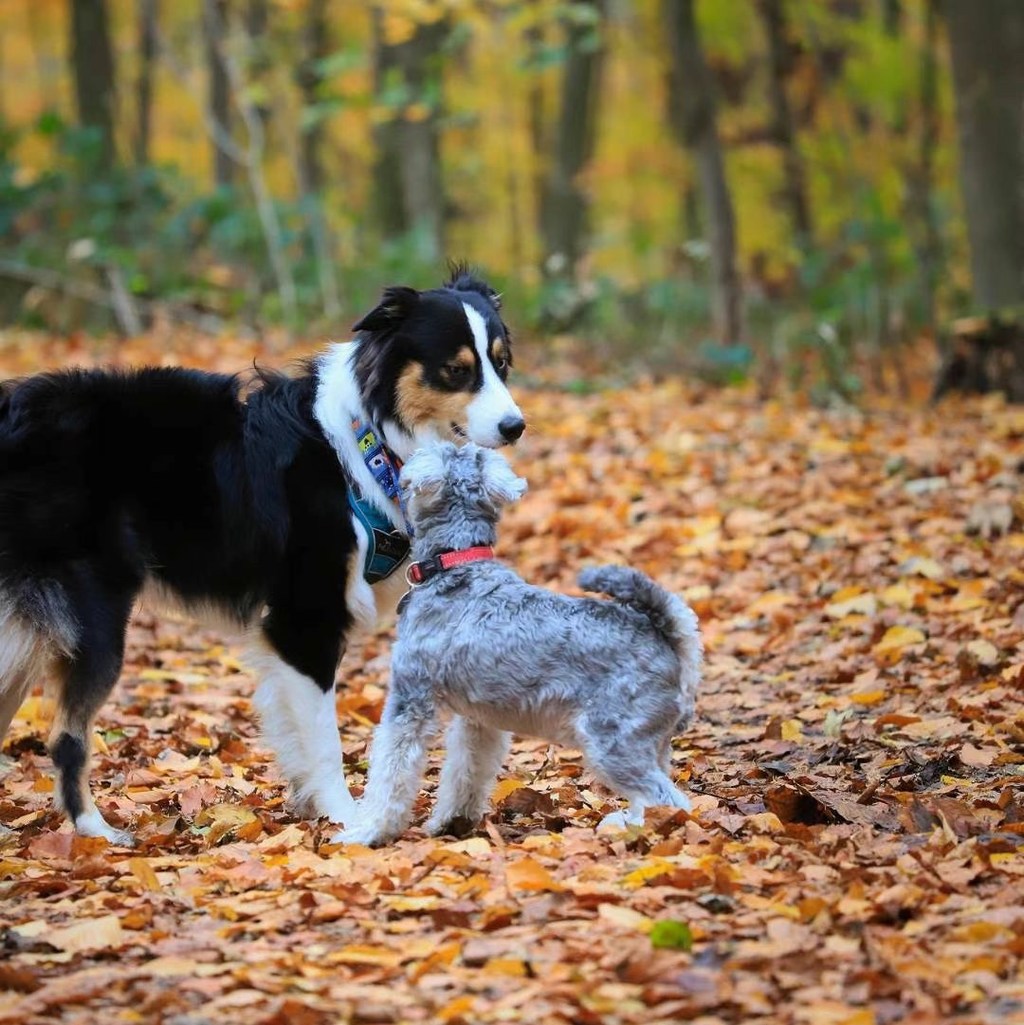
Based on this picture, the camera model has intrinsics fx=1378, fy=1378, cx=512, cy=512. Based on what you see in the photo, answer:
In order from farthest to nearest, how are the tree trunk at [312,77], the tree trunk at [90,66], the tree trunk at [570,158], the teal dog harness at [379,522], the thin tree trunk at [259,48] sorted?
the tree trunk at [570,158]
the tree trunk at [312,77]
the tree trunk at [90,66]
the thin tree trunk at [259,48]
the teal dog harness at [379,522]

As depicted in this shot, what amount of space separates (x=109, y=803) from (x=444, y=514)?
5.89 feet

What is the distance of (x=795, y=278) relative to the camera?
19922 millimetres

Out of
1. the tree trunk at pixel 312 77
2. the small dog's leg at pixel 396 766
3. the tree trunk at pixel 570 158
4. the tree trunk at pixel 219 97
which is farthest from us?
the tree trunk at pixel 219 97

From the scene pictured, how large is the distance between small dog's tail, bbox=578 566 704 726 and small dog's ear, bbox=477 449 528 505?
407 mm

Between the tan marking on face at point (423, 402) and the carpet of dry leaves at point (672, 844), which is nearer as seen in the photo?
the carpet of dry leaves at point (672, 844)

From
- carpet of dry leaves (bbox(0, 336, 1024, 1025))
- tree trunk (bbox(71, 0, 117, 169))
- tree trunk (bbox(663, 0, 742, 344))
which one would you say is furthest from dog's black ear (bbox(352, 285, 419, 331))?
tree trunk (bbox(71, 0, 117, 169))

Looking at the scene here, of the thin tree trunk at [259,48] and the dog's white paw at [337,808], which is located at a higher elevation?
the thin tree trunk at [259,48]

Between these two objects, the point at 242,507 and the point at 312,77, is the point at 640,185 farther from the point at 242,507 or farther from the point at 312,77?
the point at 242,507

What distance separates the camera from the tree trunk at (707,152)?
47.9ft

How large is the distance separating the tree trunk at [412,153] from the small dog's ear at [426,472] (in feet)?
47.0

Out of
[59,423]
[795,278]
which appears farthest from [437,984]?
[795,278]

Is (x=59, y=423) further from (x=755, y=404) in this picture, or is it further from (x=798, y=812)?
(x=755, y=404)

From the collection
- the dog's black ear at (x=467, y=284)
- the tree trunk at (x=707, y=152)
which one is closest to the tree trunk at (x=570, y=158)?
the tree trunk at (x=707, y=152)

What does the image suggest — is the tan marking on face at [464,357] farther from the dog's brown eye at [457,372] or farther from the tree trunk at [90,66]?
the tree trunk at [90,66]
